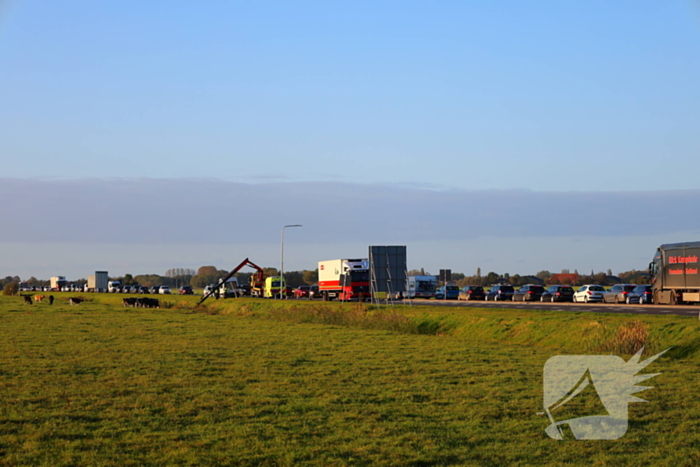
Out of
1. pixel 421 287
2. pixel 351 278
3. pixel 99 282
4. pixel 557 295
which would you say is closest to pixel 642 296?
pixel 557 295

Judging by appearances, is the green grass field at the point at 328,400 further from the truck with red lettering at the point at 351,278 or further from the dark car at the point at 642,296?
the truck with red lettering at the point at 351,278

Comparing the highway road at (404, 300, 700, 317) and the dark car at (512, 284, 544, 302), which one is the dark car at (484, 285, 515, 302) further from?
the highway road at (404, 300, 700, 317)

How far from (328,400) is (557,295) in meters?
52.0

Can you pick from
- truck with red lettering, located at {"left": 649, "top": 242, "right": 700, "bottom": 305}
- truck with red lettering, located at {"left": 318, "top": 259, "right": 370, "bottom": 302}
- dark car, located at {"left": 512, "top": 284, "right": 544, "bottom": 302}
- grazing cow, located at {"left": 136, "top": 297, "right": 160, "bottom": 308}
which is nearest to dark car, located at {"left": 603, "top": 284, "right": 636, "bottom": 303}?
truck with red lettering, located at {"left": 649, "top": 242, "right": 700, "bottom": 305}

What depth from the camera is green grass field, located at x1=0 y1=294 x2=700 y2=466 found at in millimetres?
9680

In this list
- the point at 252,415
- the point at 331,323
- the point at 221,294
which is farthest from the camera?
the point at 221,294

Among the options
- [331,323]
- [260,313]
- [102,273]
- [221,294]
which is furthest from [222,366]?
[102,273]

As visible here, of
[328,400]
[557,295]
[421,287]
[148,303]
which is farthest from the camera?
[421,287]

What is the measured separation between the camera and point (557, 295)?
6266 cm

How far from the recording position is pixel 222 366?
19938 millimetres

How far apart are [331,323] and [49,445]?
3053 centimetres

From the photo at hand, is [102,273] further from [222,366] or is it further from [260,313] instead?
[222,366]

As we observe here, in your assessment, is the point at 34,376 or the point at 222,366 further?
the point at 222,366

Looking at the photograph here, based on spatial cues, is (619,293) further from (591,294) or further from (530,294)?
(530,294)
